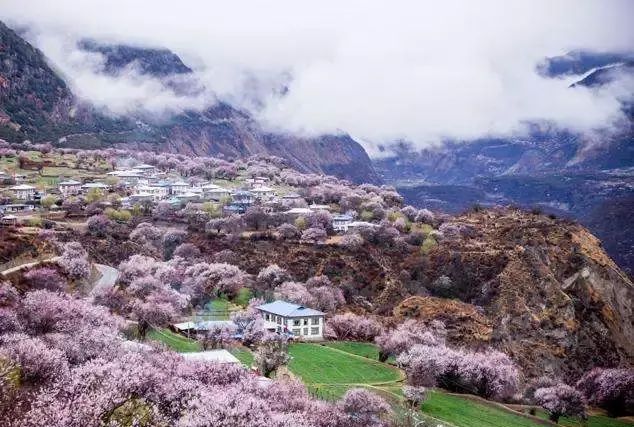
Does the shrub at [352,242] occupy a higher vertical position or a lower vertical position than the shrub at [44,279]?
lower

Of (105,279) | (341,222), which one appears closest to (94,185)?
(341,222)

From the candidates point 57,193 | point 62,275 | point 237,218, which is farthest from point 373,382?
point 57,193

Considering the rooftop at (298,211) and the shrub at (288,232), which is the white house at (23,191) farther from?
the rooftop at (298,211)

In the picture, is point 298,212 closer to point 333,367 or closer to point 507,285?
point 507,285

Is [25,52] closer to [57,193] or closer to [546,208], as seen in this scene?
[57,193]

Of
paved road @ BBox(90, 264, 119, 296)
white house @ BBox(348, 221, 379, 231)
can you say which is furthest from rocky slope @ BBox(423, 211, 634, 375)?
paved road @ BBox(90, 264, 119, 296)

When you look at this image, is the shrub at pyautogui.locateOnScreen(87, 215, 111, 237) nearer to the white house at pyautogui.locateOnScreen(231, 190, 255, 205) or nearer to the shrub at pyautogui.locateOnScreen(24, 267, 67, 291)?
the white house at pyautogui.locateOnScreen(231, 190, 255, 205)

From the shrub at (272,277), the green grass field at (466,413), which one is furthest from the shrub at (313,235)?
the green grass field at (466,413)
